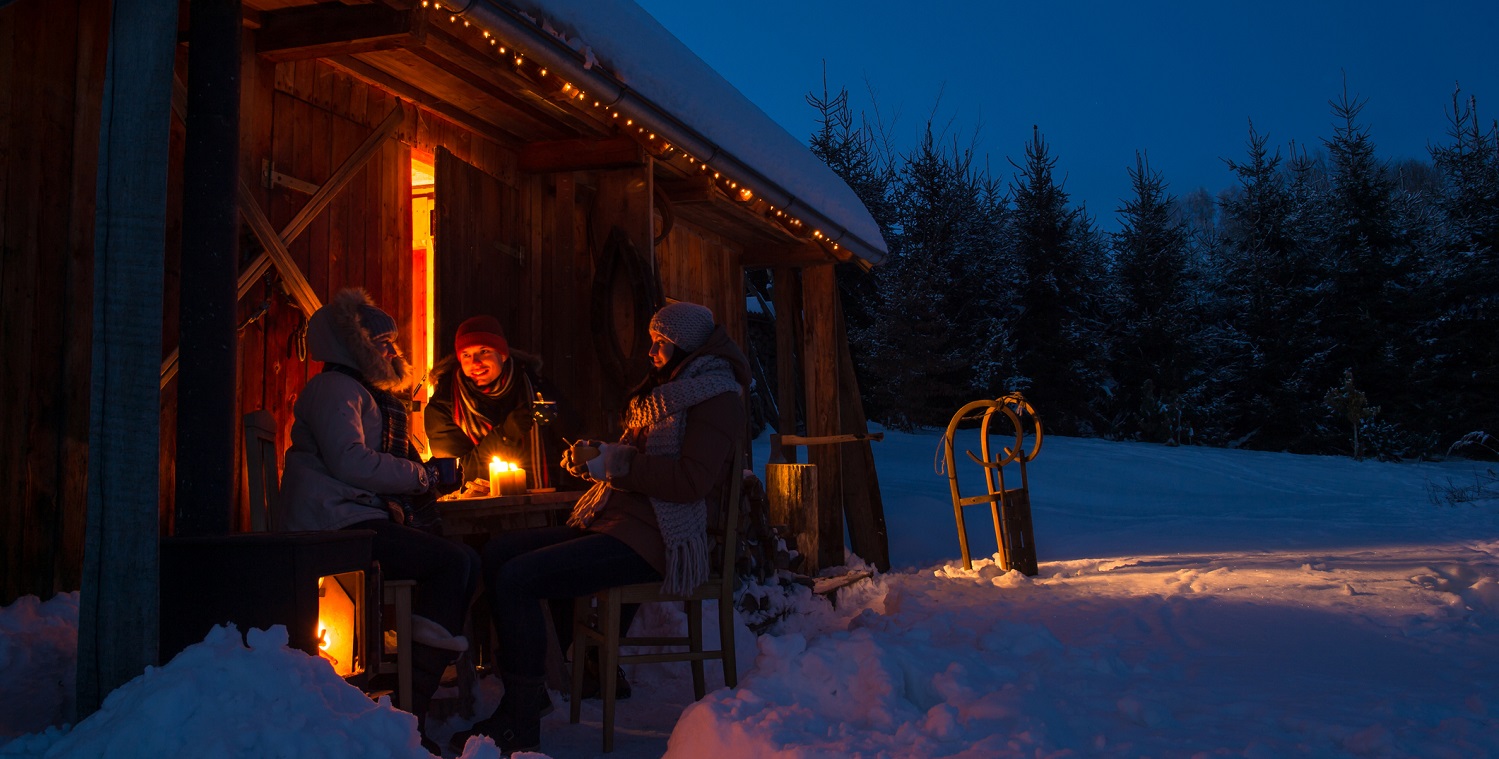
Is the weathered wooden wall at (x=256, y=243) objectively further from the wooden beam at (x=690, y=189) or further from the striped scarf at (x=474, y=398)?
the wooden beam at (x=690, y=189)

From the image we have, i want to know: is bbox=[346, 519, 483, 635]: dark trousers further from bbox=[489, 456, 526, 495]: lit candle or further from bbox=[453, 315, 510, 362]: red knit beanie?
bbox=[453, 315, 510, 362]: red knit beanie

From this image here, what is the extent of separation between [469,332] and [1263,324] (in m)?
24.7

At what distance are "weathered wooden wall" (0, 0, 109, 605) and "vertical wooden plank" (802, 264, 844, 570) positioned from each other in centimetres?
580

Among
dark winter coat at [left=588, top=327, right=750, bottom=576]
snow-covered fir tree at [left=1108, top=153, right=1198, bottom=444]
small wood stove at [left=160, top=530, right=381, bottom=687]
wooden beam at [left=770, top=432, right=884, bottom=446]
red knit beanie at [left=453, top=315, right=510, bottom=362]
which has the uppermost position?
snow-covered fir tree at [left=1108, top=153, right=1198, bottom=444]

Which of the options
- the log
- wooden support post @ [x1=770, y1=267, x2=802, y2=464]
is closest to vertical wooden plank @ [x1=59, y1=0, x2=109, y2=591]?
the log

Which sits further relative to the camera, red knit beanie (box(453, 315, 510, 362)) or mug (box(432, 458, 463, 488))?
red knit beanie (box(453, 315, 510, 362))

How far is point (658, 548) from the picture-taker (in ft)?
12.1

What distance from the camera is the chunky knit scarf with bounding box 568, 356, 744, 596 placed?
3.67 metres

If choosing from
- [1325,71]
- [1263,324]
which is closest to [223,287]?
[1263,324]

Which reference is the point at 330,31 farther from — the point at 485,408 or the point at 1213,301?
the point at 1213,301

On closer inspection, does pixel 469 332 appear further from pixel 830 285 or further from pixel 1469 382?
pixel 1469 382

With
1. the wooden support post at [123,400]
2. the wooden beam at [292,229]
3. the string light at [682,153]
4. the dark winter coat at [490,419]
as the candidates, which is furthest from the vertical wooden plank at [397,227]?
the wooden support post at [123,400]

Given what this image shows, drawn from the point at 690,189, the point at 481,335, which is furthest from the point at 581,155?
the point at 481,335

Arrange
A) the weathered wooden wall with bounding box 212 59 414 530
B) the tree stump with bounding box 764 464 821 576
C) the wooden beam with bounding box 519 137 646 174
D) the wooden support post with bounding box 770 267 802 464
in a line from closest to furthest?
the weathered wooden wall with bounding box 212 59 414 530 → the wooden beam with bounding box 519 137 646 174 → the tree stump with bounding box 764 464 821 576 → the wooden support post with bounding box 770 267 802 464
